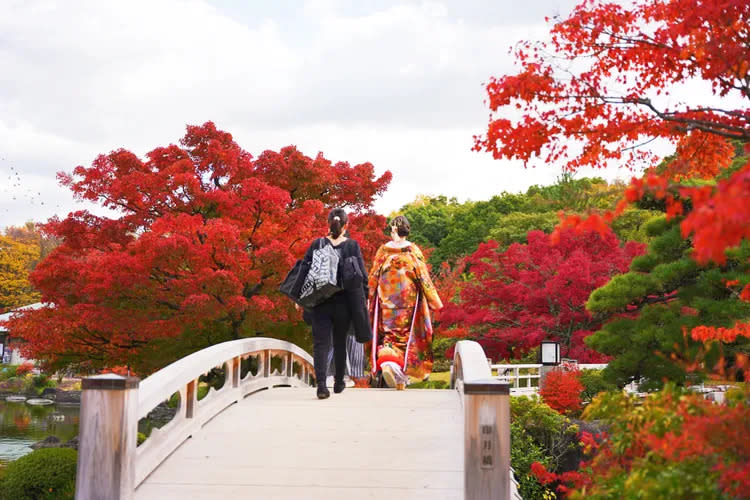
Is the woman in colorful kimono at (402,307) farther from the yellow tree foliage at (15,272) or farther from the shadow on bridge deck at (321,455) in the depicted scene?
the yellow tree foliage at (15,272)

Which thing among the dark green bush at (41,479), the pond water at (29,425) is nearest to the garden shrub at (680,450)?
the dark green bush at (41,479)

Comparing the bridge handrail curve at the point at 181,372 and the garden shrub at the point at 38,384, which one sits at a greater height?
the bridge handrail curve at the point at 181,372

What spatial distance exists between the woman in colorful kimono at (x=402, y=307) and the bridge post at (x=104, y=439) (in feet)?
17.2

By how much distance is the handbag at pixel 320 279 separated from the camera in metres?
7.36

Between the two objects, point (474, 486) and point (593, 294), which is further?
point (593, 294)

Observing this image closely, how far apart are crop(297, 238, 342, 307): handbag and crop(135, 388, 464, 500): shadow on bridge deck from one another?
3.40ft

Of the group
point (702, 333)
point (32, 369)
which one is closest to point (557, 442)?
point (702, 333)

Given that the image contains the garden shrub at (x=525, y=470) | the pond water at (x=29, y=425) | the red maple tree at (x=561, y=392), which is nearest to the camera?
the garden shrub at (x=525, y=470)

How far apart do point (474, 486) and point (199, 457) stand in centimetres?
224

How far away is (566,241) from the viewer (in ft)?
54.9

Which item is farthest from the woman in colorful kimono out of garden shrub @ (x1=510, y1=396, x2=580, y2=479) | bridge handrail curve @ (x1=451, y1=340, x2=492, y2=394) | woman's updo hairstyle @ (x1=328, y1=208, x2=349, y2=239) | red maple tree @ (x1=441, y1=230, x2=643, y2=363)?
red maple tree @ (x1=441, y1=230, x2=643, y2=363)

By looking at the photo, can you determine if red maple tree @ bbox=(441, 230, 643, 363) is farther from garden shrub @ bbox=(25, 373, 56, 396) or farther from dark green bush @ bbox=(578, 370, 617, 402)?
garden shrub @ bbox=(25, 373, 56, 396)

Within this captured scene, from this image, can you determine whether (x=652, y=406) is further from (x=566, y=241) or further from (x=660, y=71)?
(x=566, y=241)

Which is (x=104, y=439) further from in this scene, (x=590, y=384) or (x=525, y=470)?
(x=590, y=384)
